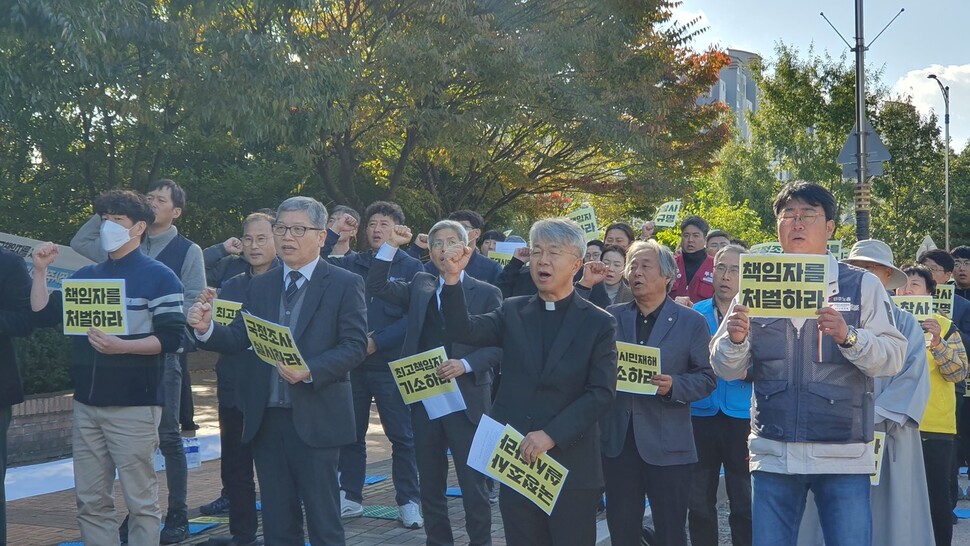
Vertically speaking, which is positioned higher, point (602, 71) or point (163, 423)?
point (602, 71)

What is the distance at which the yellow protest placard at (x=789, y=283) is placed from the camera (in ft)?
14.7

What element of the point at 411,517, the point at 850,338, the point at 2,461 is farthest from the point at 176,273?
the point at 850,338

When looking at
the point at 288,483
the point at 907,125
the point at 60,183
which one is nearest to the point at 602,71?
the point at 60,183

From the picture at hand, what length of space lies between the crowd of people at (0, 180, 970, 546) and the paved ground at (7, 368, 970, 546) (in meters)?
0.25

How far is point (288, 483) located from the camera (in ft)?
18.8

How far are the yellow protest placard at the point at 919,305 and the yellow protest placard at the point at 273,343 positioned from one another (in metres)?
4.10

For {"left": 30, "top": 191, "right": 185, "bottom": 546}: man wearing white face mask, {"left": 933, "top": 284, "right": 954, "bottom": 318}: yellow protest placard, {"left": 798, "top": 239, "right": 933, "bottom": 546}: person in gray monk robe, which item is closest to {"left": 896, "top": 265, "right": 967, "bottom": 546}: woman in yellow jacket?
{"left": 798, "top": 239, "right": 933, "bottom": 546}: person in gray monk robe

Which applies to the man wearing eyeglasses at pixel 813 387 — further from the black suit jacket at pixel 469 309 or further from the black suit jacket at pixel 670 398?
the black suit jacket at pixel 469 309

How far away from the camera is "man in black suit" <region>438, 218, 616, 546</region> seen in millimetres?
4770

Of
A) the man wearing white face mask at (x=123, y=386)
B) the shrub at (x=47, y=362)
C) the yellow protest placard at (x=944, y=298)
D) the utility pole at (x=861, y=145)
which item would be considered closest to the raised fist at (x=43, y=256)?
the man wearing white face mask at (x=123, y=386)

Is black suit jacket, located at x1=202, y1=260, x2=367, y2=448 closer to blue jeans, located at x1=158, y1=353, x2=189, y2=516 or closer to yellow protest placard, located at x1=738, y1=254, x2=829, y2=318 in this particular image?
blue jeans, located at x1=158, y1=353, x2=189, y2=516

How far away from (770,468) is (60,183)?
1339 centimetres

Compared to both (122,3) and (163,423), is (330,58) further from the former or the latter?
(163,423)

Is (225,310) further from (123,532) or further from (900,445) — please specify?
(900,445)
